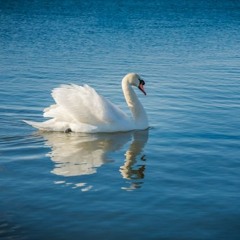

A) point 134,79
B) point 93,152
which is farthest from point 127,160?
point 134,79

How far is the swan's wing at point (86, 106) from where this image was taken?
13031mm

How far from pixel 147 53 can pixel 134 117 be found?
1585 cm

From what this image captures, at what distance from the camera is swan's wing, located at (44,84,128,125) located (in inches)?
513

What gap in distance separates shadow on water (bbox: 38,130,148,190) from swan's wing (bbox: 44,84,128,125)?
35cm

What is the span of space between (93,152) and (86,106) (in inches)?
57.8

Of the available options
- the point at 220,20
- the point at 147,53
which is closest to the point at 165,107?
the point at 147,53

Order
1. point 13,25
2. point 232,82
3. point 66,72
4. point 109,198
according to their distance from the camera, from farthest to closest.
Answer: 1. point 13,25
2. point 66,72
3. point 232,82
4. point 109,198

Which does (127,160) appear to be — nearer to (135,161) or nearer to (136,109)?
(135,161)

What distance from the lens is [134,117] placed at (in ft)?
46.0

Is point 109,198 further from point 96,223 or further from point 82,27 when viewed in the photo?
point 82,27

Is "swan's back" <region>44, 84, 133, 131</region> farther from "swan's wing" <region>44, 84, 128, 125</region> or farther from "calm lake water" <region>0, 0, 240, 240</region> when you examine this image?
"calm lake water" <region>0, 0, 240, 240</region>

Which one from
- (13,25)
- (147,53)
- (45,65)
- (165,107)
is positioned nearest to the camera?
(165,107)

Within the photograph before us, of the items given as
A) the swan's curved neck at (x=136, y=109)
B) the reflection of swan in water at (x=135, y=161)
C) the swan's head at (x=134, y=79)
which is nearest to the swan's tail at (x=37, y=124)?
the reflection of swan in water at (x=135, y=161)

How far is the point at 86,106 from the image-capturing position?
516 inches
